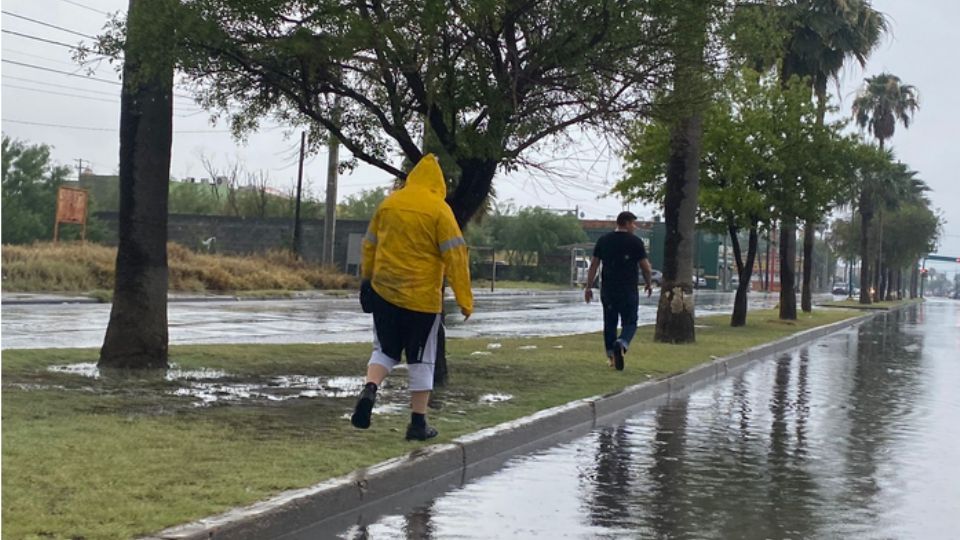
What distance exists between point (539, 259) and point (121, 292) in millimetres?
67775

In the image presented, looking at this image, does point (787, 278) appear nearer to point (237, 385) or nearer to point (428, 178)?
point (237, 385)

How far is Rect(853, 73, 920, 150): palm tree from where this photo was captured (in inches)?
2167

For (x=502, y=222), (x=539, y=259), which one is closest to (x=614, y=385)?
(x=539, y=259)

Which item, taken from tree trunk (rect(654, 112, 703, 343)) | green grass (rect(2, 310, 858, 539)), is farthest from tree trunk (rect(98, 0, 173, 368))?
tree trunk (rect(654, 112, 703, 343))

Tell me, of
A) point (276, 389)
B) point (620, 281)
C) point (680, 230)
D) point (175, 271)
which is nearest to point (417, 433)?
point (276, 389)

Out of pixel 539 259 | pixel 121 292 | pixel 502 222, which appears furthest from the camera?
pixel 502 222

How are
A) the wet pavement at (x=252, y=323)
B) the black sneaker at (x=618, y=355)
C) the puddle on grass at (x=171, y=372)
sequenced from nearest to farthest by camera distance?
1. the puddle on grass at (x=171, y=372)
2. the black sneaker at (x=618, y=355)
3. the wet pavement at (x=252, y=323)

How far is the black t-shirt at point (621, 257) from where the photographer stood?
43.9 feet

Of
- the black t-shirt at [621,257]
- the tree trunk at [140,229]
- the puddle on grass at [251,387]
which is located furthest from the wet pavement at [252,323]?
the black t-shirt at [621,257]

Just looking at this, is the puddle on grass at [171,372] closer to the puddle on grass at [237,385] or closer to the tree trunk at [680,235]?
the puddle on grass at [237,385]

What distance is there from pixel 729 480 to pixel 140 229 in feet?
20.7

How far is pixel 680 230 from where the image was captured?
1880cm

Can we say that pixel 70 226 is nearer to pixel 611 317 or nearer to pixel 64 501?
pixel 611 317

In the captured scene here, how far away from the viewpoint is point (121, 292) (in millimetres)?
10930
